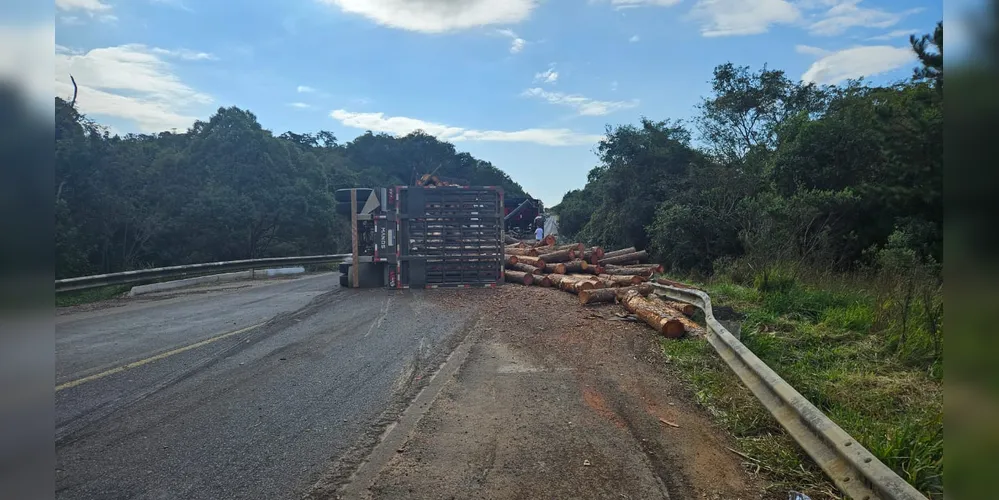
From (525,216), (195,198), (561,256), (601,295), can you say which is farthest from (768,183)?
(195,198)

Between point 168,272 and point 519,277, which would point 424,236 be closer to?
point 519,277

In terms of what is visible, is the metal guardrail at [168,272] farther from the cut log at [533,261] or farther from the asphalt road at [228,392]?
the cut log at [533,261]

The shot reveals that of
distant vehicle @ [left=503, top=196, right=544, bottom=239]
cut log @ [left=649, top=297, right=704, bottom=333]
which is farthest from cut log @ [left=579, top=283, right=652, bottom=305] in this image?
distant vehicle @ [left=503, top=196, right=544, bottom=239]

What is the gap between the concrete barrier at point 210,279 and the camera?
1557 cm

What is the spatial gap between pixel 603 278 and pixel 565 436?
10.6 meters

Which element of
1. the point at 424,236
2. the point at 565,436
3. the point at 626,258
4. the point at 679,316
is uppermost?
the point at 424,236

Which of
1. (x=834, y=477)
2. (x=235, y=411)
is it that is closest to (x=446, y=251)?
(x=235, y=411)

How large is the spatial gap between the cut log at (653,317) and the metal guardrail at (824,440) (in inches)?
96.1

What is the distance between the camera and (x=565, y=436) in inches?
194

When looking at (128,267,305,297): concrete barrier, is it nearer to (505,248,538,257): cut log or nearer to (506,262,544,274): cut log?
(505,248,538,257): cut log

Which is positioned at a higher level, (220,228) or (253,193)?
(253,193)
